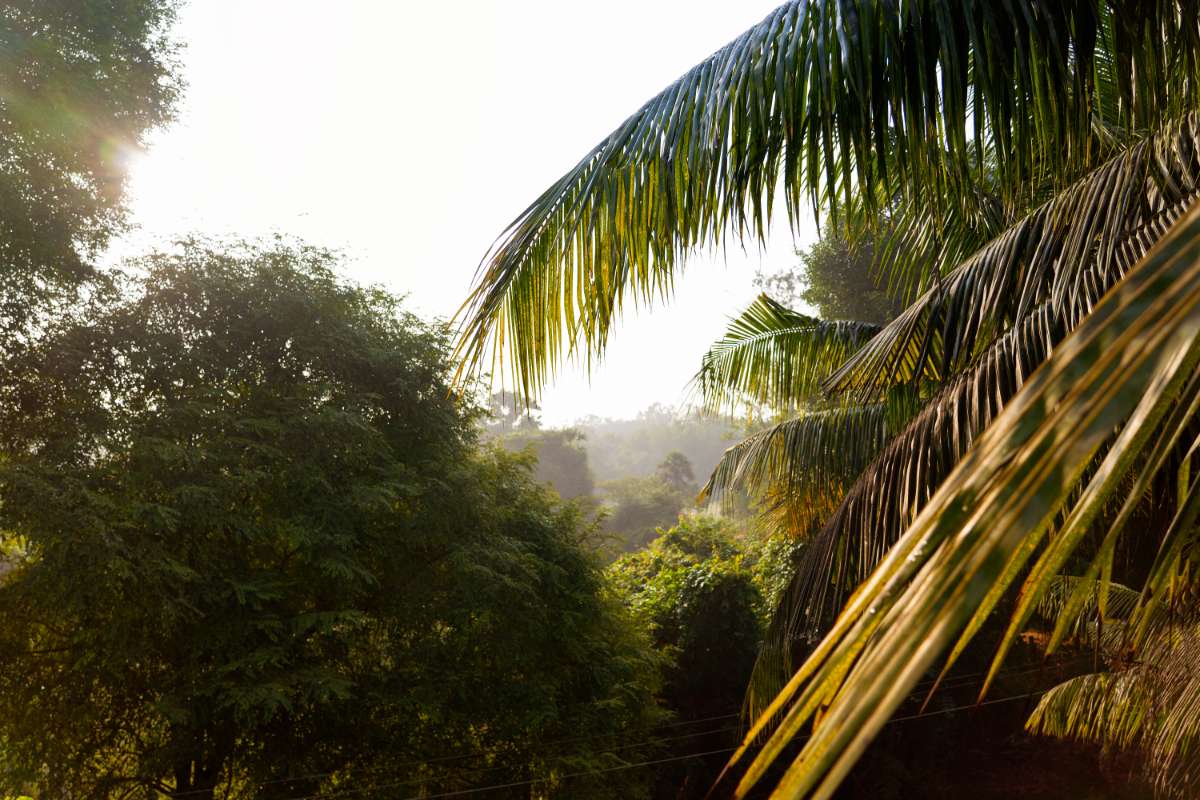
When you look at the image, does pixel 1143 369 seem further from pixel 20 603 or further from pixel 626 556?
pixel 626 556

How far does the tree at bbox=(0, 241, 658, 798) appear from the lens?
748 centimetres

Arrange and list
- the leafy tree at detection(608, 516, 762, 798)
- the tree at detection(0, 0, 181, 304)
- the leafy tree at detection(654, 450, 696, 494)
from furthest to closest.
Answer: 1. the leafy tree at detection(654, 450, 696, 494)
2. the leafy tree at detection(608, 516, 762, 798)
3. the tree at detection(0, 0, 181, 304)

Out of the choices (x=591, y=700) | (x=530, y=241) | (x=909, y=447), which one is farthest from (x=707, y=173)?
(x=591, y=700)

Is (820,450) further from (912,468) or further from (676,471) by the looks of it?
(676,471)

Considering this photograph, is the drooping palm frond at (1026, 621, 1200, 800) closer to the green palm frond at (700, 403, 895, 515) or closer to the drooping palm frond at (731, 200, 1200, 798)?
the green palm frond at (700, 403, 895, 515)

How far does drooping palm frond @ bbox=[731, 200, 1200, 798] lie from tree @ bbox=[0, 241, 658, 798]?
8012 mm

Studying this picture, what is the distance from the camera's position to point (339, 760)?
8398mm

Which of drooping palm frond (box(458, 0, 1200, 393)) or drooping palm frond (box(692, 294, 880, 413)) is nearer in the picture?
drooping palm frond (box(458, 0, 1200, 393))

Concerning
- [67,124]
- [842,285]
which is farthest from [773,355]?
[842,285]

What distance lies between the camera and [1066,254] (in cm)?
211

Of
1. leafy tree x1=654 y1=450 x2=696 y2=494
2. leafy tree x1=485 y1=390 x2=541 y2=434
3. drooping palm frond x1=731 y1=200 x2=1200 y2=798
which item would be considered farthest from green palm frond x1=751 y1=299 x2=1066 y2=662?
leafy tree x1=654 y1=450 x2=696 y2=494

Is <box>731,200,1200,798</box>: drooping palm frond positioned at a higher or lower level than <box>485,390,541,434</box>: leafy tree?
lower

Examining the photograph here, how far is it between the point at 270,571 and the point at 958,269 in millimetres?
7932

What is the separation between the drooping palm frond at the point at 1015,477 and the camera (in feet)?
0.80
